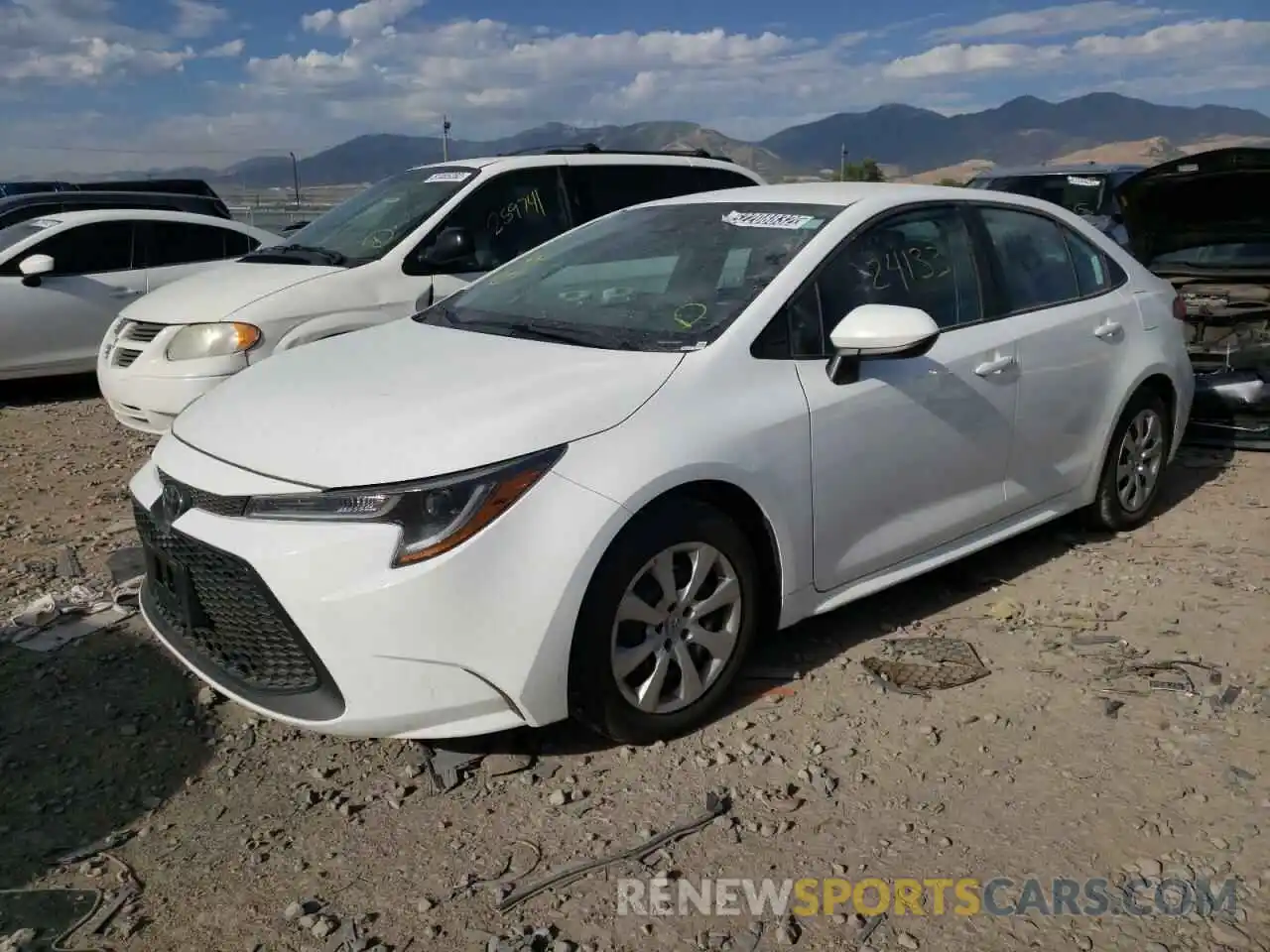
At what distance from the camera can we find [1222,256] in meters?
7.17

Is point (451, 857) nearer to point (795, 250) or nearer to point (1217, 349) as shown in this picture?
point (795, 250)

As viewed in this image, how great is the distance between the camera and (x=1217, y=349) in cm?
668

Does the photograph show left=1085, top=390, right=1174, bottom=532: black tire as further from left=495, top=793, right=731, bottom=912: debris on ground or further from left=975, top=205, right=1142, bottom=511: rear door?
left=495, top=793, right=731, bottom=912: debris on ground

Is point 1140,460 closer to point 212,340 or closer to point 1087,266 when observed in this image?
point 1087,266

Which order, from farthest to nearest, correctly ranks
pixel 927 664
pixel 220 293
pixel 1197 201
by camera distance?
pixel 1197 201
pixel 220 293
pixel 927 664

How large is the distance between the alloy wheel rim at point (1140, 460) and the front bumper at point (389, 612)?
3.13 meters

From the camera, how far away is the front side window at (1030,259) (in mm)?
4289

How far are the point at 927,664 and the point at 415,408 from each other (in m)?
2.01

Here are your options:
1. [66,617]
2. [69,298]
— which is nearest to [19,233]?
[69,298]

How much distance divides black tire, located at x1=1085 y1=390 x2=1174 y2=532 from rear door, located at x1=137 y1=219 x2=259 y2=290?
6.96m

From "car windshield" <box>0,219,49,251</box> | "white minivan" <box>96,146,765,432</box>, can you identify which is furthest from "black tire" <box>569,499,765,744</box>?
"car windshield" <box>0,219,49,251</box>

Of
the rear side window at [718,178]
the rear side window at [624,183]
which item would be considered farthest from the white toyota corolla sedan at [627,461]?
the rear side window at [718,178]

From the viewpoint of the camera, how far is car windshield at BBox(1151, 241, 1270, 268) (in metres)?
7.02

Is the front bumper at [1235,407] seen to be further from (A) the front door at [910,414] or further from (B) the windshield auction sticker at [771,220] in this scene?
(B) the windshield auction sticker at [771,220]
